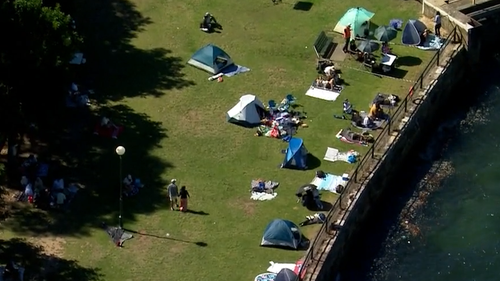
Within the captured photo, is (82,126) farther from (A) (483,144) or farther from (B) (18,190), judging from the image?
(A) (483,144)

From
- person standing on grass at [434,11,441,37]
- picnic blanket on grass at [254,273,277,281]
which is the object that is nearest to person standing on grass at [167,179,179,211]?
picnic blanket on grass at [254,273,277,281]

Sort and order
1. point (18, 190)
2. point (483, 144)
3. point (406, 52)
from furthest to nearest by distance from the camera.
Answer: point (406, 52) → point (483, 144) → point (18, 190)

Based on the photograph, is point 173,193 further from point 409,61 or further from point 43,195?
point 409,61

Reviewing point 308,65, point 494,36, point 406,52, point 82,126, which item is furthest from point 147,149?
point 494,36

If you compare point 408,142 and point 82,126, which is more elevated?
point 408,142

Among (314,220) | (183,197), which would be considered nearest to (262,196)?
(314,220)

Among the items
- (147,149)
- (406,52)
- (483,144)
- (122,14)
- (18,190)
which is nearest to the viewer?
(18,190)

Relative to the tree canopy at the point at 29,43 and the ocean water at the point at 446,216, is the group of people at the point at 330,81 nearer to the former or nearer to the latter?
the ocean water at the point at 446,216
